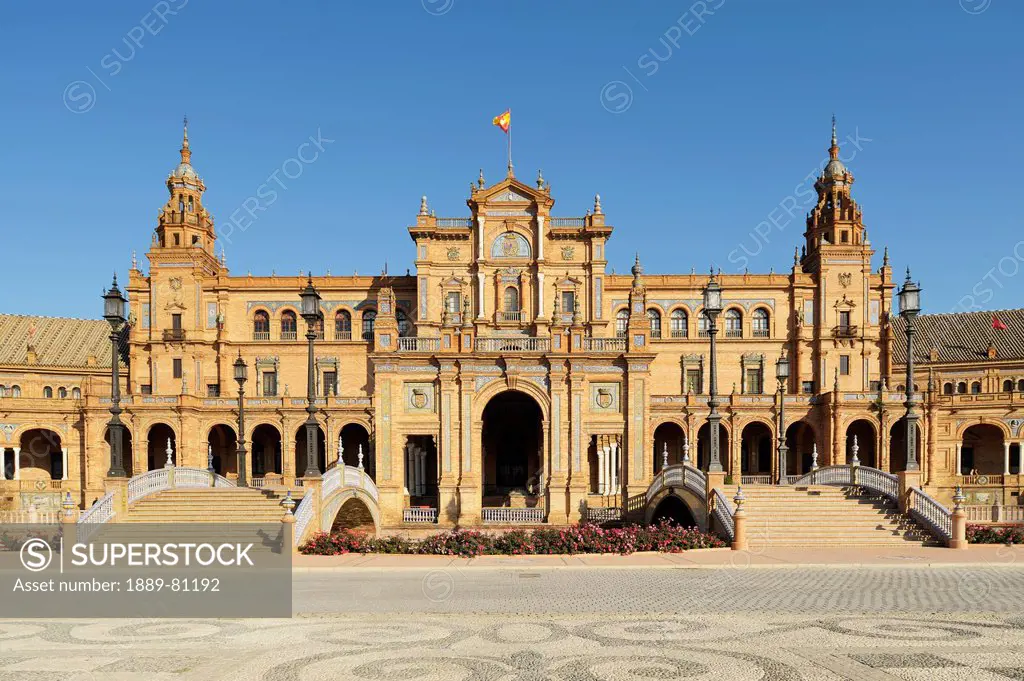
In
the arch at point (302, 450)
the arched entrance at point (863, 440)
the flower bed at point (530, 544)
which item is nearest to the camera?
the flower bed at point (530, 544)

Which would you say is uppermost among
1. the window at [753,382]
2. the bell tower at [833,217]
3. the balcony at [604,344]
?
the bell tower at [833,217]

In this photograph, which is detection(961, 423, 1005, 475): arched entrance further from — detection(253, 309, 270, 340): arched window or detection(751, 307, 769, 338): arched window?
detection(253, 309, 270, 340): arched window

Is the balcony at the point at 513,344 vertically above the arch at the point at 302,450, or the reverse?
the balcony at the point at 513,344

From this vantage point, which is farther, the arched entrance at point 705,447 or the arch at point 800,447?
the arch at point 800,447

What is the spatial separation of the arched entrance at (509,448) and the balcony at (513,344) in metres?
9.93

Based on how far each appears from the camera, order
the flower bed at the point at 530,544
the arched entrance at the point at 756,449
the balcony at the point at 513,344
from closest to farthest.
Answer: the flower bed at the point at 530,544 < the balcony at the point at 513,344 < the arched entrance at the point at 756,449

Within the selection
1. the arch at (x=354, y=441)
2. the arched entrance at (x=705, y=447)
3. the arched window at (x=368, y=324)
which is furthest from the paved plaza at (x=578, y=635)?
the arched window at (x=368, y=324)

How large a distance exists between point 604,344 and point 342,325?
25.4m

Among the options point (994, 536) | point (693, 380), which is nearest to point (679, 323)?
point (693, 380)

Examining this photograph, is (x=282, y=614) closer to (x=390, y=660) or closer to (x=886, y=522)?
(x=390, y=660)

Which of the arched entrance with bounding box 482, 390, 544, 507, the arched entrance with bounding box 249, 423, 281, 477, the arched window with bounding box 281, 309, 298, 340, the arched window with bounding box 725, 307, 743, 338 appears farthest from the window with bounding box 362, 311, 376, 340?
the arched window with bounding box 725, 307, 743, 338

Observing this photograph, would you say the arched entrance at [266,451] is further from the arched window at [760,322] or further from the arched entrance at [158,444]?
the arched window at [760,322]

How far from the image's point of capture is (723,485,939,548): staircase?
21.7 meters

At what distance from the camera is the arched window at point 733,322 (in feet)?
177
